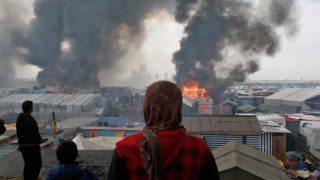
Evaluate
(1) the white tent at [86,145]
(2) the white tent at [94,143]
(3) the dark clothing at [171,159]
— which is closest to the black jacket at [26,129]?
(3) the dark clothing at [171,159]

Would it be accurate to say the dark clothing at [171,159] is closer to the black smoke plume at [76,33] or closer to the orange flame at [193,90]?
the orange flame at [193,90]

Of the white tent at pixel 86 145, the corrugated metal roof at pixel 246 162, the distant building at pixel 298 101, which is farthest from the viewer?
the distant building at pixel 298 101

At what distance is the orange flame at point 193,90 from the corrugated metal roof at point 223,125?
29913 millimetres

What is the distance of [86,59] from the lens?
53312mm

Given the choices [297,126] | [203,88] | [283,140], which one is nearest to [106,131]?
[283,140]

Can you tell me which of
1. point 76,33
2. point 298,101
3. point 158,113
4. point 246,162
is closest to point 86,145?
point 246,162

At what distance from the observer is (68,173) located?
10.8 feet

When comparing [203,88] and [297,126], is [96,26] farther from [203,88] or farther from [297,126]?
[297,126]

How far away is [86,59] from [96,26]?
5.38 m

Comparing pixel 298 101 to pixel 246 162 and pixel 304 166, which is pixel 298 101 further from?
pixel 246 162

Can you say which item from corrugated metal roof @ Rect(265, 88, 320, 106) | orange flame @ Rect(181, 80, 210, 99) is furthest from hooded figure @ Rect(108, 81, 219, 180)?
orange flame @ Rect(181, 80, 210, 99)

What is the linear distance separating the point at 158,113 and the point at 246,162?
5.76 metres

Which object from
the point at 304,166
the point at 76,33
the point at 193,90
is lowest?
the point at 304,166

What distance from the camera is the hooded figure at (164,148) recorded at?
1.83 m
